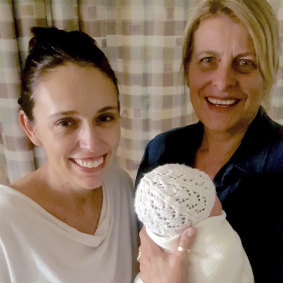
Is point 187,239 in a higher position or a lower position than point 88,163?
lower

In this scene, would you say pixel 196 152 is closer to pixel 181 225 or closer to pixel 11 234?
pixel 181 225

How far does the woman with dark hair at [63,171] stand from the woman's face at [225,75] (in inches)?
12.0

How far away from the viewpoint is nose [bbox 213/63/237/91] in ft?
3.20

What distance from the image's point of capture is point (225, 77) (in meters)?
0.98

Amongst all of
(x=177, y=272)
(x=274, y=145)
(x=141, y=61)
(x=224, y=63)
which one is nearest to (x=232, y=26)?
(x=224, y=63)

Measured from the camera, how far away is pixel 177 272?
2.53 feet

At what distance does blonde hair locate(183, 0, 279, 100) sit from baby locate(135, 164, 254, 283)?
0.43 m

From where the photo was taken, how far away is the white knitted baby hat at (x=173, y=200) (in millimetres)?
724

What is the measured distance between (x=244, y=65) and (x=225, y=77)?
0.24 feet

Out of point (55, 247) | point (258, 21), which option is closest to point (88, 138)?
point (55, 247)

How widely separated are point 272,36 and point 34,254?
0.95 meters

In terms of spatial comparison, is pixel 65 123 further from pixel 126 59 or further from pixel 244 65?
pixel 126 59

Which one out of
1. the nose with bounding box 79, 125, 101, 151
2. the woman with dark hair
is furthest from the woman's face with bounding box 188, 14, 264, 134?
the nose with bounding box 79, 125, 101, 151

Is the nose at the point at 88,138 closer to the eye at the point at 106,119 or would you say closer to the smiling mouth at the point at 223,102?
the eye at the point at 106,119
